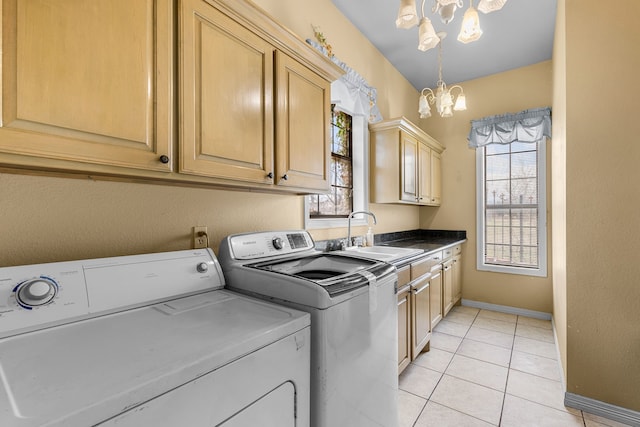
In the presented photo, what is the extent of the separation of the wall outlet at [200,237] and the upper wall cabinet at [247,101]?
0.37 m

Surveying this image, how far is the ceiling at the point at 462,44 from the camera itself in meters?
2.58

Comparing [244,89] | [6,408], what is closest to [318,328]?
[6,408]

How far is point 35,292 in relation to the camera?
87 centimetres

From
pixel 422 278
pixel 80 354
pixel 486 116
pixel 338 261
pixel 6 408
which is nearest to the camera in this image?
pixel 6 408

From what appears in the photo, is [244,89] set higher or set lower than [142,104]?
higher

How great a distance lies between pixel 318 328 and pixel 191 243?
0.83 m

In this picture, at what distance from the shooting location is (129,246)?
126 centimetres

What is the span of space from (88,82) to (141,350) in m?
0.80

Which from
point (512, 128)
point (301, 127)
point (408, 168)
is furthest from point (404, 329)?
point (512, 128)

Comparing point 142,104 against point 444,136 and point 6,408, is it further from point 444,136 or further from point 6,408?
point 444,136

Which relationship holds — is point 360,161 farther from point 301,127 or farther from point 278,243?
point 278,243

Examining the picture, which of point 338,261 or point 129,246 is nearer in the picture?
point 129,246

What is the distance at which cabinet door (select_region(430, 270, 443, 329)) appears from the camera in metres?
2.72

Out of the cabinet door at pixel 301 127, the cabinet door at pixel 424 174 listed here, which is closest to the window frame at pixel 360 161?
the cabinet door at pixel 424 174
